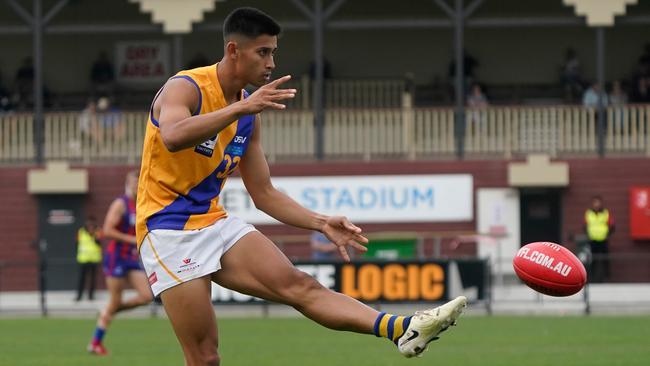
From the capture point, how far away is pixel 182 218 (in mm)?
8844

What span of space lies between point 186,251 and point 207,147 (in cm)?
61

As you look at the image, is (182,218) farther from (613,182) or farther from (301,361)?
(613,182)

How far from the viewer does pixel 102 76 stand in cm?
3631

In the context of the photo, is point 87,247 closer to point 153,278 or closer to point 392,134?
point 392,134

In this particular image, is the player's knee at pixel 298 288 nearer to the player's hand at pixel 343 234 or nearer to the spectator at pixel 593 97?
the player's hand at pixel 343 234

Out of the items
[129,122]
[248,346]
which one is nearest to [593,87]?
[129,122]

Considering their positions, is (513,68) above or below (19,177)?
above

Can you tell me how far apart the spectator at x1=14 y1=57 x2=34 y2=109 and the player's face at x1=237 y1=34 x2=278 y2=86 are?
28513 millimetres

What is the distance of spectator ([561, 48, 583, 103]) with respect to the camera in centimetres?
3528

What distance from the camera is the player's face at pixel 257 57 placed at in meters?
8.59

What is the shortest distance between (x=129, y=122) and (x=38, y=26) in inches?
115

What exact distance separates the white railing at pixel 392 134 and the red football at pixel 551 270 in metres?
23.9

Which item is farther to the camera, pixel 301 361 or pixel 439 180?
pixel 439 180

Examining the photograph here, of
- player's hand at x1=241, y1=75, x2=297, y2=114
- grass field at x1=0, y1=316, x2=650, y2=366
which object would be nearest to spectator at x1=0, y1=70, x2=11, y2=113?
grass field at x1=0, y1=316, x2=650, y2=366
